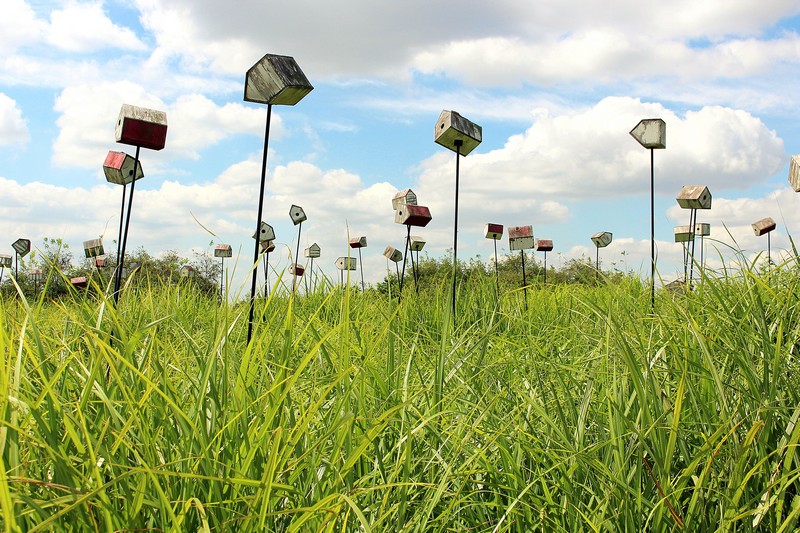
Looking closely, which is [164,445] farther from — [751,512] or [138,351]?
[138,351]

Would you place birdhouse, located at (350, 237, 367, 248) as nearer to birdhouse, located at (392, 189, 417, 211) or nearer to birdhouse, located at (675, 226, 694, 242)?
birdhouse, located at (392, 189, 417, 211)

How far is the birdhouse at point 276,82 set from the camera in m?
3.50

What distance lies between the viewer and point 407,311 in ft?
17.3

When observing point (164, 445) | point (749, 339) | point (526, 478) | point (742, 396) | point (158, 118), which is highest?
point (158, 118)

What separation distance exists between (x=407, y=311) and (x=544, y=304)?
1.57 metres

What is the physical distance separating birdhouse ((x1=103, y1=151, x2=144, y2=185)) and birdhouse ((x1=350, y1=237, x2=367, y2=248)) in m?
5.94

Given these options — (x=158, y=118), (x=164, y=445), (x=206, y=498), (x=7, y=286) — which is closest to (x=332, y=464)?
(x=206, y=498)

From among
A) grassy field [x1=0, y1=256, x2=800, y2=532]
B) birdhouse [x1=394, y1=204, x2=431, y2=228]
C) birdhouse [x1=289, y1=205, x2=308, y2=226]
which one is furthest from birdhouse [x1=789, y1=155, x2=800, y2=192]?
birdhouse [x1=289, y1=205, x2=308, y2=226]

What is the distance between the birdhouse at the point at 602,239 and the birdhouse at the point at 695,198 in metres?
5.18

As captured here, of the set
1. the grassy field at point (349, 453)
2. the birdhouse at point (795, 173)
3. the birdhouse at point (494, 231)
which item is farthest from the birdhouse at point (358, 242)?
the grassy field at point (349, 453)

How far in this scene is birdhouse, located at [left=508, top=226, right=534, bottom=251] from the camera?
8.33 metres

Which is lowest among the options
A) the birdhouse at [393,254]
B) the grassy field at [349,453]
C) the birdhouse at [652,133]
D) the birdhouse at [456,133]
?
the grassy field at [349,453]

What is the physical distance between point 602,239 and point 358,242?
528 cm

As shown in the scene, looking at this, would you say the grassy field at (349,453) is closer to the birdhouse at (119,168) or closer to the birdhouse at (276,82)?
the birdhouse at (276,82)
